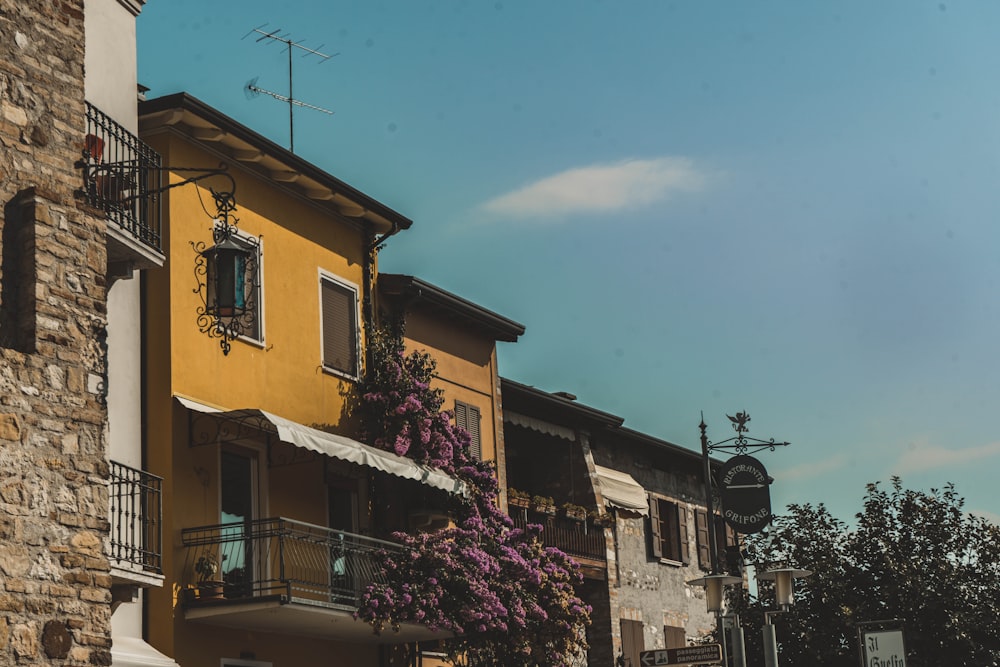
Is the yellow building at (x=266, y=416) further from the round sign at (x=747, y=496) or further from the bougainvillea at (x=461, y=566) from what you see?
the round sign at (x=747, y=496)

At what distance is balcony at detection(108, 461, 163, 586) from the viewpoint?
14.3 m

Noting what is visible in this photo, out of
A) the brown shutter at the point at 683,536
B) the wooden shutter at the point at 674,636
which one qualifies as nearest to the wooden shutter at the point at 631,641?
the wooden shutter at the point at 674,636

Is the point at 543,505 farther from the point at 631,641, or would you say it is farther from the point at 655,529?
the point at 655,529

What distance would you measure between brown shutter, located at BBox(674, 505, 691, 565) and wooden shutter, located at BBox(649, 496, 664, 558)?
85cm

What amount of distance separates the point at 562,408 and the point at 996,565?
815 centimetres

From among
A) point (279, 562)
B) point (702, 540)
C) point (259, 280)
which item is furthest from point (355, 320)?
point (702, 540)

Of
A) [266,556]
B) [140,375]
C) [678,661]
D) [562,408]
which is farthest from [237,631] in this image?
[562,408]

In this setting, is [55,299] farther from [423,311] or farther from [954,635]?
[954,635]

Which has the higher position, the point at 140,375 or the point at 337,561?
the point at 140,375

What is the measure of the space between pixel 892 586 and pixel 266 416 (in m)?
10.5

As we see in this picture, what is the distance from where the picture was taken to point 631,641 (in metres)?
28.3

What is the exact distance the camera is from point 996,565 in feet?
A: 74.4

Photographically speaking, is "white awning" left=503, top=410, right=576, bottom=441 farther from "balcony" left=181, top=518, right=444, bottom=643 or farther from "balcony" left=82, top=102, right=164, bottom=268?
"balcony" left=82, top=102, right=164, bottom=268

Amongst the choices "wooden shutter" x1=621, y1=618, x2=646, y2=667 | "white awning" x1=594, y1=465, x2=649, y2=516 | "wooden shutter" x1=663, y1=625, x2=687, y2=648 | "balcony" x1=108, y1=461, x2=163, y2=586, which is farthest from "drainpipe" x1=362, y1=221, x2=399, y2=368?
"wooden shutter" x1=663, y1=625, x2=687, y2=648
